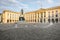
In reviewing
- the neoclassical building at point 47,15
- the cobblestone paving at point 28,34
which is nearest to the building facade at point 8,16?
the neoclassical building at point 47,15

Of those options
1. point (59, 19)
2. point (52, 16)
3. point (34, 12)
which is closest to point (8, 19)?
point (34, 12)

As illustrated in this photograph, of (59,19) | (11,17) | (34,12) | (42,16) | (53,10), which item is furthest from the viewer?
(11,17)

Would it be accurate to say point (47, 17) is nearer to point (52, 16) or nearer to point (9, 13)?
point (52, 16)

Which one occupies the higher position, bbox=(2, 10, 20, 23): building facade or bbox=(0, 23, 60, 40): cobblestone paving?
bbox=(2, 10, 20, 23): building facade

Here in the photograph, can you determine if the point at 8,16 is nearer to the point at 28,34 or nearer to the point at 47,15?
the point at 47,15

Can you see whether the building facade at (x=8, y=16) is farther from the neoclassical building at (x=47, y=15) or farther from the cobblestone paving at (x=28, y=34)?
the cobblestone paving at (x=28, y=34)

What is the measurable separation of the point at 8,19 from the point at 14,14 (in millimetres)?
2959

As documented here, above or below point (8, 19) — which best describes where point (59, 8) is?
above

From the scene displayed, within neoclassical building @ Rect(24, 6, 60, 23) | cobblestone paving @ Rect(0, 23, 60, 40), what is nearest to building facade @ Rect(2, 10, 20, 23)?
neoclassical building @ Rect(24, 6, 60, 23)

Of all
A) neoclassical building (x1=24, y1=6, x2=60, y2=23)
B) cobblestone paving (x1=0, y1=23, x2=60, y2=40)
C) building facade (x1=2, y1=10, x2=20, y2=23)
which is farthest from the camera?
building facade (x1=2, y1=10, x2=20, y2=23)

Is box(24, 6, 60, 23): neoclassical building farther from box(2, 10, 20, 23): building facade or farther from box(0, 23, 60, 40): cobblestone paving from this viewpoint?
box(0, 23, 60, 40): cobblestone paving

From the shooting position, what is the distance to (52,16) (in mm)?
29016

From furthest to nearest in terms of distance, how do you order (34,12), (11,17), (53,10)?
(11,17) < (34,12) < (53,10)

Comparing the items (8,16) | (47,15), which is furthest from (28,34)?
(8,16)
